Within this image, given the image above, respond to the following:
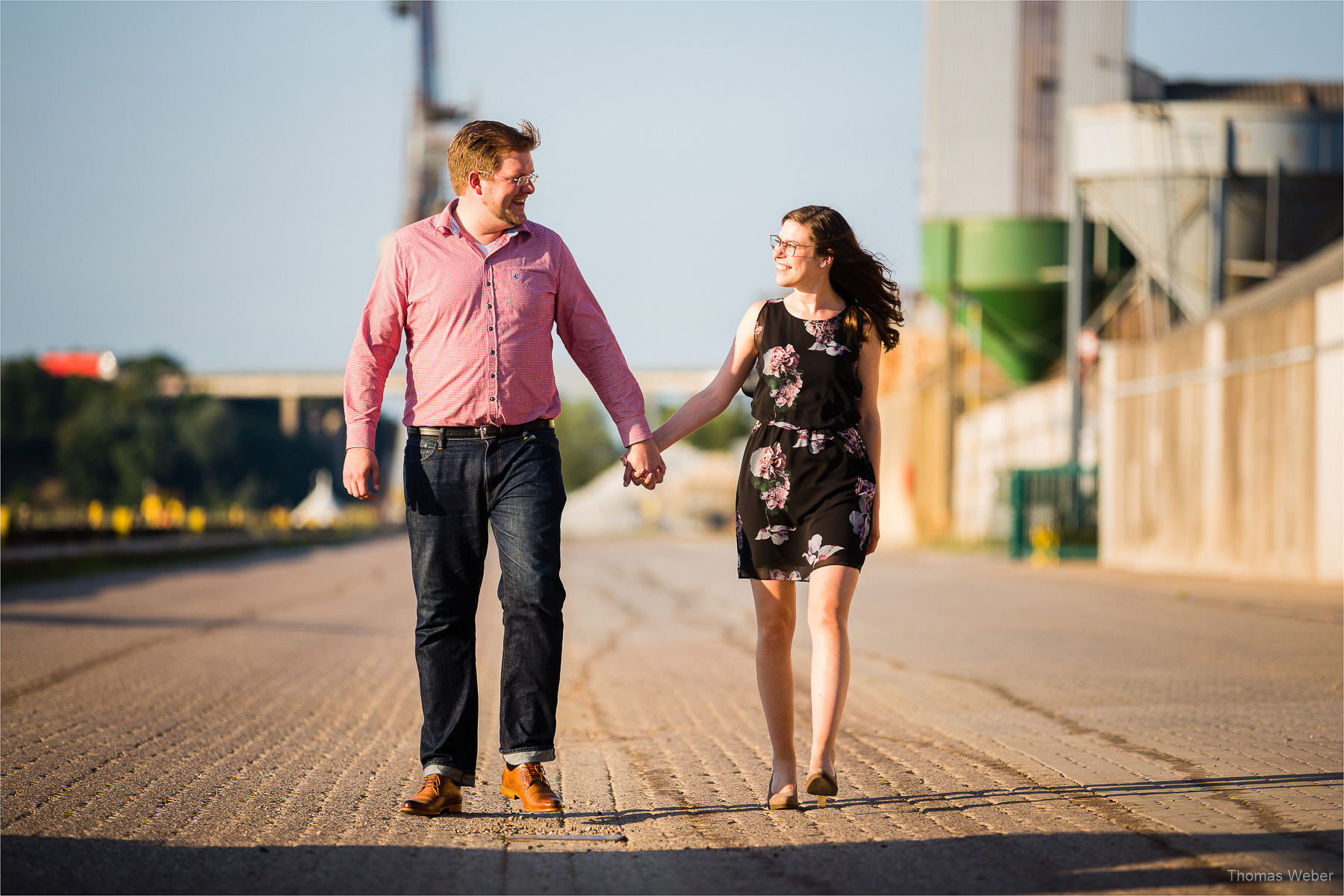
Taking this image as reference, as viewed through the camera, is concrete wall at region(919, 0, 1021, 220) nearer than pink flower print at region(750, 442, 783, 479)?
No

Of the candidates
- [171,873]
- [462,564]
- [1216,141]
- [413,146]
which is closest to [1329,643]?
[462,564]

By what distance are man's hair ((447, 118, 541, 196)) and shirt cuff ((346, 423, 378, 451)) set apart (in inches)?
32.9

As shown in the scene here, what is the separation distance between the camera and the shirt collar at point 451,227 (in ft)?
14.8

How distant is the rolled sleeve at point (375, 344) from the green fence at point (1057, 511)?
22406 mm

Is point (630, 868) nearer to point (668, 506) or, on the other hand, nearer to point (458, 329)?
point (458, 329)

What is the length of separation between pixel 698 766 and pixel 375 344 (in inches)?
77.2

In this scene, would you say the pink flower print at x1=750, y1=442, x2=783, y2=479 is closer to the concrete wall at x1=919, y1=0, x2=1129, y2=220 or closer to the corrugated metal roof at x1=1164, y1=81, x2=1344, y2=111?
the corrugated metal roof at x1=1164, y1=81, x2=1344, y2=111

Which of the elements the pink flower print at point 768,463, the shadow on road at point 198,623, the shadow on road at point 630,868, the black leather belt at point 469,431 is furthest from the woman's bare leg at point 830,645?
the shadow on road at point 198,623

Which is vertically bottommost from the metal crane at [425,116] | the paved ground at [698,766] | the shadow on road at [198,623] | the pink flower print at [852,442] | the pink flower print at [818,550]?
the shadow on road at [198,623]

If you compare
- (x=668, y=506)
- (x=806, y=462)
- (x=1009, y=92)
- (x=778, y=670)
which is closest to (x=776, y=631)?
(x=778, y=670)

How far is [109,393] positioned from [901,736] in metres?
83.6

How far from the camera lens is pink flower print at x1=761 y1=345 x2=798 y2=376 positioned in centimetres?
454

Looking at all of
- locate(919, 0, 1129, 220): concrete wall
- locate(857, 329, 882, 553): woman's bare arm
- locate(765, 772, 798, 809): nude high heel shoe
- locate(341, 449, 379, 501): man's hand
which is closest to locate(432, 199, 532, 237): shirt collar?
locate(341, 449, 379, 501): man's hand

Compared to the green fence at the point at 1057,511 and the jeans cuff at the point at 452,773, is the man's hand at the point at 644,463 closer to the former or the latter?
the jeans cuff at the point at 452,773
